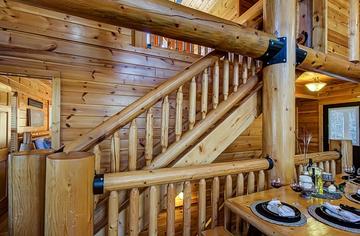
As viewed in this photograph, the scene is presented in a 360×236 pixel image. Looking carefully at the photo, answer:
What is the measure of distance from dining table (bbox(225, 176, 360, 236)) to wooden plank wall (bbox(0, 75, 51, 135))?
3632 mm

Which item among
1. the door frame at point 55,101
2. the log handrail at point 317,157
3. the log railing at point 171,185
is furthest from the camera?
the door frame at point 55,101

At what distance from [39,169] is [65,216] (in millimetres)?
328

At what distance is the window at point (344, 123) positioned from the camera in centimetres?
449

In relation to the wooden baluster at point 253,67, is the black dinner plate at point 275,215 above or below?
below

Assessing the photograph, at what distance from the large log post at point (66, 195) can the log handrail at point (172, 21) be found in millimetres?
841

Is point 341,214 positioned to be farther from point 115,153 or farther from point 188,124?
point 115,153

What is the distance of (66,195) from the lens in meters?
1.02

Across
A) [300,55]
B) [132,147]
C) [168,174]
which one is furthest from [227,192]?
[300,55]

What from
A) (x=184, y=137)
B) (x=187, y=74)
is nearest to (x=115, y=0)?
(x=187, y=74)

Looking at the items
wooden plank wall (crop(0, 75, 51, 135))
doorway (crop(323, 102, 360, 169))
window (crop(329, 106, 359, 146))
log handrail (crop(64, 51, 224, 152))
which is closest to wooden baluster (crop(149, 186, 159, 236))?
log handrail (crop(64, 51, 224, 152))

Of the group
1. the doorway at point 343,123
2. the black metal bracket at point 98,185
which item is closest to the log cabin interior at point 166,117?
the black metal bracket at point 98,185

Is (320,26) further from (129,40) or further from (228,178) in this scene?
(129,40)

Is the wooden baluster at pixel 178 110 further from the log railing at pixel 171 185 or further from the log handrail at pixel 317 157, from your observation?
the log handrail at pixel 317 157

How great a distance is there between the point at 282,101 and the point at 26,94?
4.51m
